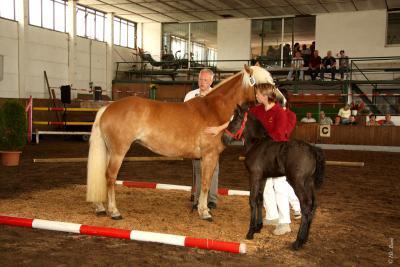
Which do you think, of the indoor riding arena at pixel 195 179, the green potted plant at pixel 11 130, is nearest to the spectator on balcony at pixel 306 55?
the indoor riding arena at pixel 195 179

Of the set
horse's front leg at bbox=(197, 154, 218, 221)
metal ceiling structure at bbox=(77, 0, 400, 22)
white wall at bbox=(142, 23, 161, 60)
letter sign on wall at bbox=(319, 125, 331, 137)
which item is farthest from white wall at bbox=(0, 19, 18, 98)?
horse's front leg at bbox=(197, 154, 218, 221)

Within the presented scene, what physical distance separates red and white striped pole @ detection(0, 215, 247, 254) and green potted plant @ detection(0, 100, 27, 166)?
5444 millimetres

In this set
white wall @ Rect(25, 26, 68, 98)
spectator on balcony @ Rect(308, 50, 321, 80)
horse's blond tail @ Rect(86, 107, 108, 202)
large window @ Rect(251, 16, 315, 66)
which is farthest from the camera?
large window @ Rect(251, 16, 315, 66)

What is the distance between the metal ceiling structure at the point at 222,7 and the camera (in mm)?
23781

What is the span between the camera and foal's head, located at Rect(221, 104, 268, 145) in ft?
15.2

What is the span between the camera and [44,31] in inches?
874

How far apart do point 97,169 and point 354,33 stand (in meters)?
24.4

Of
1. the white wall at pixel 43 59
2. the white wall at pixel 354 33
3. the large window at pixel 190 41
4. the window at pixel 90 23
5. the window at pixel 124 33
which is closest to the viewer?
the white wall at pixel 43 59

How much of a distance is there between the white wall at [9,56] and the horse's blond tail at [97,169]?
16687mm

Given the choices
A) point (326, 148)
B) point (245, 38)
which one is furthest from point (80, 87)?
point (326, 148)

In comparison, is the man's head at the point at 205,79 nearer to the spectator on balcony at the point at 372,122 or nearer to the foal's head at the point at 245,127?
the foal's head at the point at 245,127

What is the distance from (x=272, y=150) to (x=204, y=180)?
4.43ft

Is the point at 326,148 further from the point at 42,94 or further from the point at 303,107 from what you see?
the point at 42,94

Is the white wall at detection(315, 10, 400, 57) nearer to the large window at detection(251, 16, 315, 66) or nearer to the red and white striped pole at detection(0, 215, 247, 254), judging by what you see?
the large window at detection(251, 16, 315, 66)
